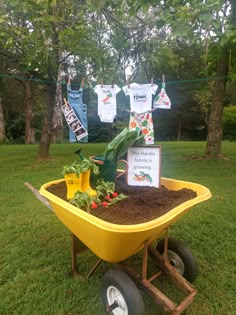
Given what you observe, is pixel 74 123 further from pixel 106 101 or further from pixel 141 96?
pixel 141 96

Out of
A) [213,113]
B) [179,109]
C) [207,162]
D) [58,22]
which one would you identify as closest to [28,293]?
[58,22]

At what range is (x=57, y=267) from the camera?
2.27 metres

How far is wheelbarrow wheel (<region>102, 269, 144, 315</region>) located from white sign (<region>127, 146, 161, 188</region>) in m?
0.69

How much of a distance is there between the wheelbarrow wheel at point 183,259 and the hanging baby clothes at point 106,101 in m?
2.14

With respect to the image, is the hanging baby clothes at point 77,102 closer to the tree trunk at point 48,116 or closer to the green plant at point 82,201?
the green plant at point 82,201

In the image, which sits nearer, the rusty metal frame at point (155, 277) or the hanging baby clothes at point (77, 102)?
the rusty metal frame at point (155, 277)

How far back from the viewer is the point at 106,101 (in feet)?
12.4

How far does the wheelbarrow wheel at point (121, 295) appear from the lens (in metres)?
1.51

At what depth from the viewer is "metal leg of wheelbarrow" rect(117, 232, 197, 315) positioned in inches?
59.9

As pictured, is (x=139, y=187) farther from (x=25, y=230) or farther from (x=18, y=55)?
(x=18, y=55)

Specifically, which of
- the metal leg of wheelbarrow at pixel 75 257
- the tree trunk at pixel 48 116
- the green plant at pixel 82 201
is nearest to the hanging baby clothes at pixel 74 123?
the metal leg of wheelbarrow at pixel 75 257

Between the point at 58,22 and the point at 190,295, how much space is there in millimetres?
4178

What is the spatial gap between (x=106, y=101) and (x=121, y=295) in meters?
2.71

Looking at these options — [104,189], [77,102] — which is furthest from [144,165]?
[77,102]
